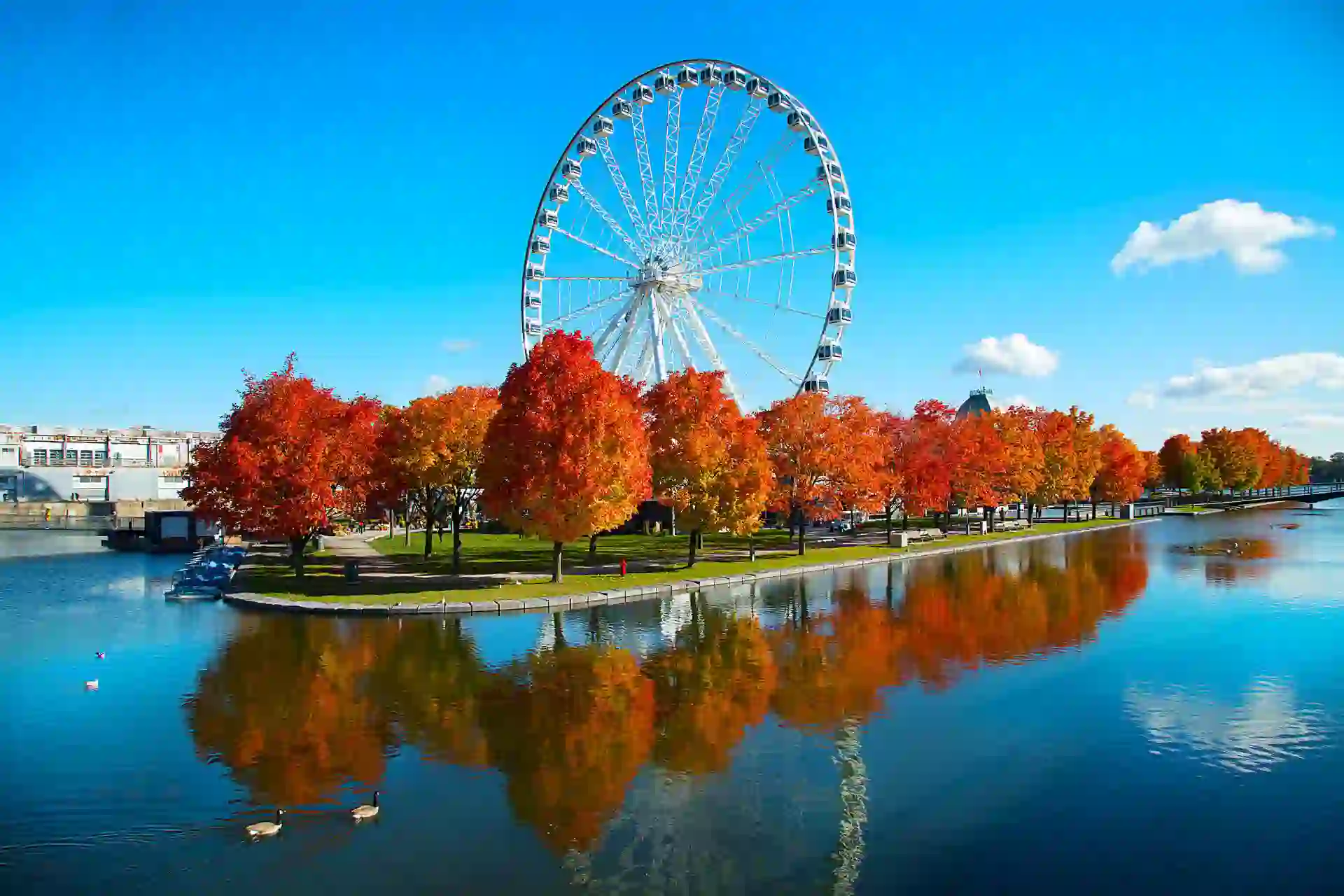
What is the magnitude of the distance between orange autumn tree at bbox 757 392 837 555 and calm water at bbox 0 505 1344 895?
70.6 feet

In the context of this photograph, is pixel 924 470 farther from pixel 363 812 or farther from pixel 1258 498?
pixel 1258 498

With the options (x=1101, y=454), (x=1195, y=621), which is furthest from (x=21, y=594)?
(x=1101, y=454)

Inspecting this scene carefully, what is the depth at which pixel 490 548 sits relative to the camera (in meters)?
60.4

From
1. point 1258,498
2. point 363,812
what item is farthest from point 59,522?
point 1258,498

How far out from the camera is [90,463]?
440ft

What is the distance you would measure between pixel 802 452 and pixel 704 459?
1079 cm

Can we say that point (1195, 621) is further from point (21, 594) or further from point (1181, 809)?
point (21, 594)

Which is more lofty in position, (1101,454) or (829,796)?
(1101,454)

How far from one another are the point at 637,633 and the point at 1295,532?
2895 inches

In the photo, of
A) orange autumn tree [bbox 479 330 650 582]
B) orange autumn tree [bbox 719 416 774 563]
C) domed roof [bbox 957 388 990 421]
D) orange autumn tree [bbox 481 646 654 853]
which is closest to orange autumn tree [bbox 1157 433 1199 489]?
domed roof [bbox 957 388 990 421]

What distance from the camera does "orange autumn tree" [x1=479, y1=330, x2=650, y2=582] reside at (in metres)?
38.1

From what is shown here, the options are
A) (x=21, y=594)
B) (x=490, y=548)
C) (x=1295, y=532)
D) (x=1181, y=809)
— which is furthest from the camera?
(x=1295, y=532)

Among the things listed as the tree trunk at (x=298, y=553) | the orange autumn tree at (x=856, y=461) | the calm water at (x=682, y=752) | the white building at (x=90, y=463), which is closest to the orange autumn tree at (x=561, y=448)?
the calm water at (x=682, y=752)

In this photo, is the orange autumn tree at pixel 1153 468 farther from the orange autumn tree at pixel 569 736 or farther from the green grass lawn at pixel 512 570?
the orange autumn tree at pixel 569 736
